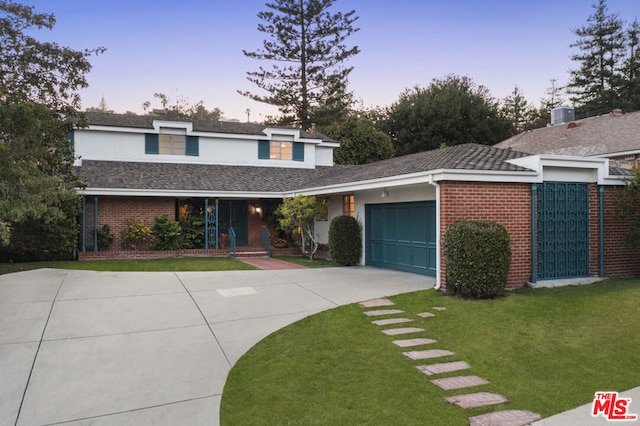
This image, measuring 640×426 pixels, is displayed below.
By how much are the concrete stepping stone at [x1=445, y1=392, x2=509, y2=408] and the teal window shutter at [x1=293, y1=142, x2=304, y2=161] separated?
60.6 ft

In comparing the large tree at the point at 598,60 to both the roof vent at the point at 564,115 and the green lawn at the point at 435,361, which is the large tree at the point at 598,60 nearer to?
the roof vent at the point at 564,115

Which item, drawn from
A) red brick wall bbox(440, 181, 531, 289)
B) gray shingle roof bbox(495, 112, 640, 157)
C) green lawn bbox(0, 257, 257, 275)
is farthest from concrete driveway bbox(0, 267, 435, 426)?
gray shingle roof bbox(495, 112, 640, 157)

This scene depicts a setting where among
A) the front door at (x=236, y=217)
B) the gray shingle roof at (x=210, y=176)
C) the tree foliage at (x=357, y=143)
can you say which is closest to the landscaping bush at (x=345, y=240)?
the gray shingle roof at (x=210, y=176)

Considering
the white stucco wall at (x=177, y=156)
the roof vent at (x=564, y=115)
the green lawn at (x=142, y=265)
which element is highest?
the roof vent at (x=564, y=115)

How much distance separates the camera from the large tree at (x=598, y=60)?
37.1 metres

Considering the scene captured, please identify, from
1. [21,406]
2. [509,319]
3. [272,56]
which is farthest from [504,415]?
[272,56]

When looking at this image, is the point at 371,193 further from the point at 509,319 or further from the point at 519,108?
the point at 519,108

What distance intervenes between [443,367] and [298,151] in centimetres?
1790

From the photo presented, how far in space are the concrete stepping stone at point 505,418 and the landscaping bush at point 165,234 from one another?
1455 cm

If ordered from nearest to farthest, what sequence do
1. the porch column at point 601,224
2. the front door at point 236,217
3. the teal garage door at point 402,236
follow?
1. the porch column at point 601,224
2. the teal garage door at point 402,236
3. the front door at point 236,217

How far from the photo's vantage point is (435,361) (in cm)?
510

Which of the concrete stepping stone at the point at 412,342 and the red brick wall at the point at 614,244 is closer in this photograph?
the concrete stepping stone at the point at 412,342

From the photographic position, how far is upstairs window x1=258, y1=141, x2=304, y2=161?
838 inches

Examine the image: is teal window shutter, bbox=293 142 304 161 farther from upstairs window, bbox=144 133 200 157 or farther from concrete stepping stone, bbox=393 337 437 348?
concrete stepping stone, bbox=393 337 437 348
